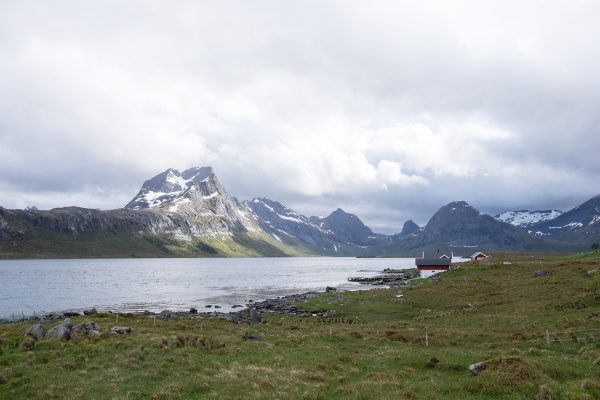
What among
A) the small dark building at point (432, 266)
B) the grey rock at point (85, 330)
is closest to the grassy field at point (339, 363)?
the grey rock at point (85, 330)

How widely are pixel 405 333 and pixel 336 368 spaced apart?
53.4ft

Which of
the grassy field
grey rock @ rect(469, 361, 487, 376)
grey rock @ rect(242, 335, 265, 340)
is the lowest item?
grey rock @ rect(242, 335, 265, 340)

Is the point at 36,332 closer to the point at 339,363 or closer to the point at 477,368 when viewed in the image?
the point at 339,363

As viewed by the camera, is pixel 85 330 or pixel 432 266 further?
pixel 432 266

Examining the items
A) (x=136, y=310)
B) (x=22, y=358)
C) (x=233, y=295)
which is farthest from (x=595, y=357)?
(x=233, y=295)

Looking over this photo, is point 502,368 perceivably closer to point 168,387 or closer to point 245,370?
point 245,370

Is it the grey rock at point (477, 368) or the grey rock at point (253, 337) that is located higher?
the grey rock at point (477, 368)

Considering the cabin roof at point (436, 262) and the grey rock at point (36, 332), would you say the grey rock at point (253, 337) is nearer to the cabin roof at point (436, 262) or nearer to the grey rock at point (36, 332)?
the grey rock at point (36, 332)

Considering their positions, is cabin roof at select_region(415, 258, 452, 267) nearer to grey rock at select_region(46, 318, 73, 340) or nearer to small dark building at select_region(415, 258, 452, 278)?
small dark building at select_region(415, 258, 452, 278)

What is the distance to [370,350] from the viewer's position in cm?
3538

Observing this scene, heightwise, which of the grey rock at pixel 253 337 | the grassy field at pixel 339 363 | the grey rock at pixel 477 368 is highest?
the grey rock at pixel 477 368

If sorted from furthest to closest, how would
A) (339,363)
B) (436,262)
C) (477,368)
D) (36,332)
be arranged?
(436,262)
(36,332)
(339,363)
(477,368)

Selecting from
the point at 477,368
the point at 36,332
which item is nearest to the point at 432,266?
the point at 477,368

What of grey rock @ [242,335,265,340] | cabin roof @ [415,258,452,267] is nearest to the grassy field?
grey rock @ [242,335,265,340]
